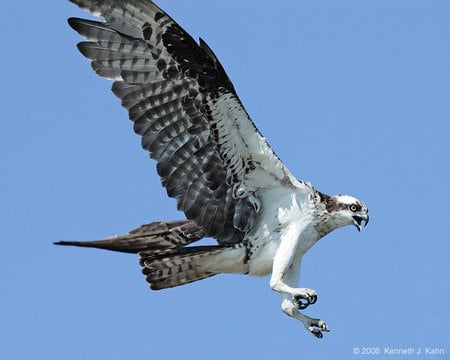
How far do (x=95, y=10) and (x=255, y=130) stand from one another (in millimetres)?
2075

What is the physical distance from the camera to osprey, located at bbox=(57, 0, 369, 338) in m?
18.6

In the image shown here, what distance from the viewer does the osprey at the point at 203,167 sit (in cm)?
1864

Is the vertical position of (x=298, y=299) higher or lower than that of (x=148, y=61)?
lower

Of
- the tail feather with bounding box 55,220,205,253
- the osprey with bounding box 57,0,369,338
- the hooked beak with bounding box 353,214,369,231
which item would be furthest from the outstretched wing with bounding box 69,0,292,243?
the hooked beak with bounding box 353,214,369,231

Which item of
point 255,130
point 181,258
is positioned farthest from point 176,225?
point 255,130

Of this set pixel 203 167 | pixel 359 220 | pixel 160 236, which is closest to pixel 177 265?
pixel 160 236

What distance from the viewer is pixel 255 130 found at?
18.6 m

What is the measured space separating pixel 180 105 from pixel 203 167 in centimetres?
72

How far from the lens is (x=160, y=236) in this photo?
Result: 1959 centimetres

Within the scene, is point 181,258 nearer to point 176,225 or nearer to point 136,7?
point 176,225

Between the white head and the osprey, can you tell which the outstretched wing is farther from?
the white head

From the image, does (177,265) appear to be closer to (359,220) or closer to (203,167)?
(203,167)

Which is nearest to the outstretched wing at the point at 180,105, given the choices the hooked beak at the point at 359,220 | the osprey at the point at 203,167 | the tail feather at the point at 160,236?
the osprey at the point at 203,167

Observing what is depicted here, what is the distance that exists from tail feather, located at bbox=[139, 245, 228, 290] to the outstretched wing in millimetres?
336
